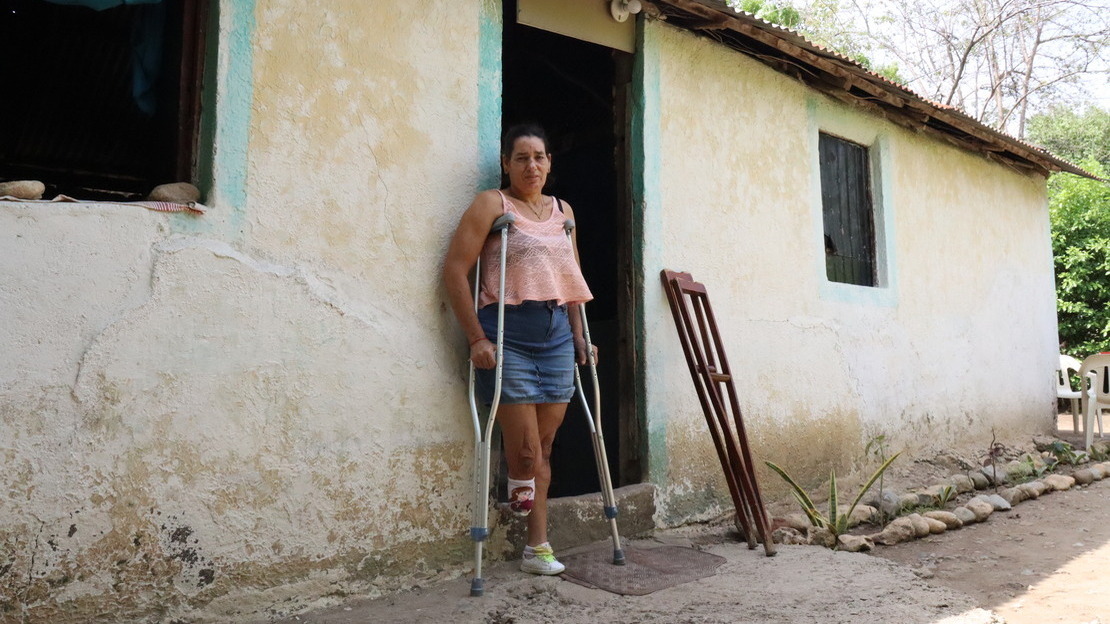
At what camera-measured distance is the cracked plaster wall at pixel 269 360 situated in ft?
8.35

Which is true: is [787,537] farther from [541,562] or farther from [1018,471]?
[1018,471]

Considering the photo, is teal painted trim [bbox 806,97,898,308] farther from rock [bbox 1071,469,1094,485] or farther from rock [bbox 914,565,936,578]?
rock [bbox 914,565,936,578]

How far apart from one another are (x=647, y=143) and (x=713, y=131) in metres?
0.71

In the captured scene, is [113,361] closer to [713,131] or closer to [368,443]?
[368,443]

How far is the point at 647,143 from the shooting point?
4.54m

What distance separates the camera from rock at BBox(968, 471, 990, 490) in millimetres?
6105

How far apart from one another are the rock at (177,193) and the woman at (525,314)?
103cm

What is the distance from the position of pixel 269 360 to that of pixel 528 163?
1393 mm

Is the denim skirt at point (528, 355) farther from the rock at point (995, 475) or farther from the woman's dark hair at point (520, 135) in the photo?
the rock at point (995, 475)

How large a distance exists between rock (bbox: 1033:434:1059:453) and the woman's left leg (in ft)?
20.2

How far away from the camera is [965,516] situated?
5.02 m

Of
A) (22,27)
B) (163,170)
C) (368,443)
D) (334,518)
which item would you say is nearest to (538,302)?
(368,443)

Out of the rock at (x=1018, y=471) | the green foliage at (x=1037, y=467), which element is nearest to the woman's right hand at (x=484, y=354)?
the rock at (x=1018, y=471)

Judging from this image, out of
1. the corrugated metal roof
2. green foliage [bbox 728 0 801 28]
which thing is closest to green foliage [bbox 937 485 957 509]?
the corrugated metal roof
